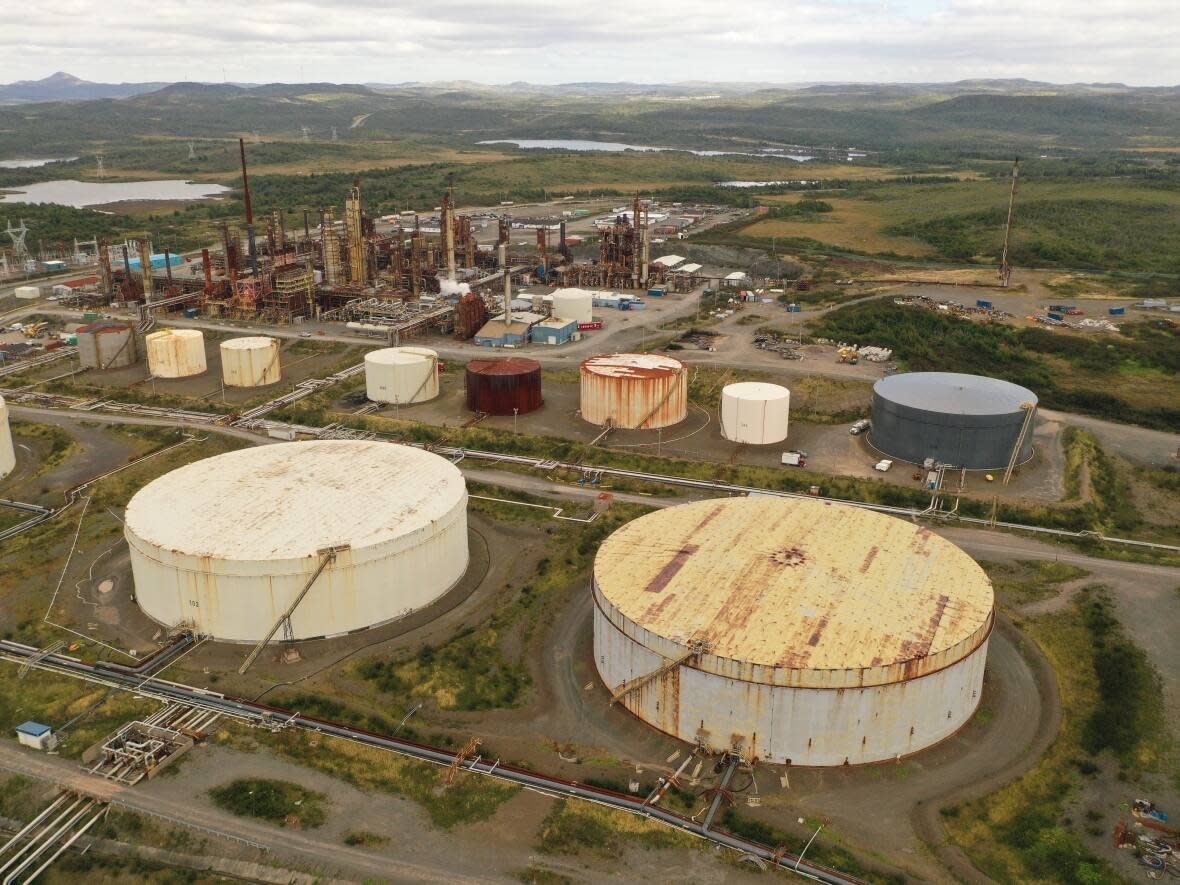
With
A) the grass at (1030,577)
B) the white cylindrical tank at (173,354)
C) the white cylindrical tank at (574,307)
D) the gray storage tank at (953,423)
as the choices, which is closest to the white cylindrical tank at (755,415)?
the gray storage tank at (953,423)

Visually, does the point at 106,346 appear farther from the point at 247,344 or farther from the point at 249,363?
the point at 249,363

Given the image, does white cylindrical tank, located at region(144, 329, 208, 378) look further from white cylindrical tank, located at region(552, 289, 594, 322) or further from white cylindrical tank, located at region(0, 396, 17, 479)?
white cylindrical tank, located at region(552, 289, 594, 322)

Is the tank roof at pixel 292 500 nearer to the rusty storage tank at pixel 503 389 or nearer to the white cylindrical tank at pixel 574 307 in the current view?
the rusty storage tank at pixel 503 389

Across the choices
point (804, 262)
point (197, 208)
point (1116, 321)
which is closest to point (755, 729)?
point (1116, 321)

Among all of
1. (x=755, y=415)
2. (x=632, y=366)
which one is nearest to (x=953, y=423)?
(x=755, y=415)

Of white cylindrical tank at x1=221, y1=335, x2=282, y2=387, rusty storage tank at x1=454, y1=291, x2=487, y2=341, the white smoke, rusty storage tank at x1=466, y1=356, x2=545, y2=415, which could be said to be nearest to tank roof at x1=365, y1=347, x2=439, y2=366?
rusty storage tank at x1=466, y1=356, x2=545, y2=415

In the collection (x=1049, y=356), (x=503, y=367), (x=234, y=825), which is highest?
(x=503, y=367)

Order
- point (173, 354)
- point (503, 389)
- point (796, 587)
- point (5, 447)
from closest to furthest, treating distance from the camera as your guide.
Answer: point (796, 587), point (5, 447), point (503, 389), point (173, 354)
